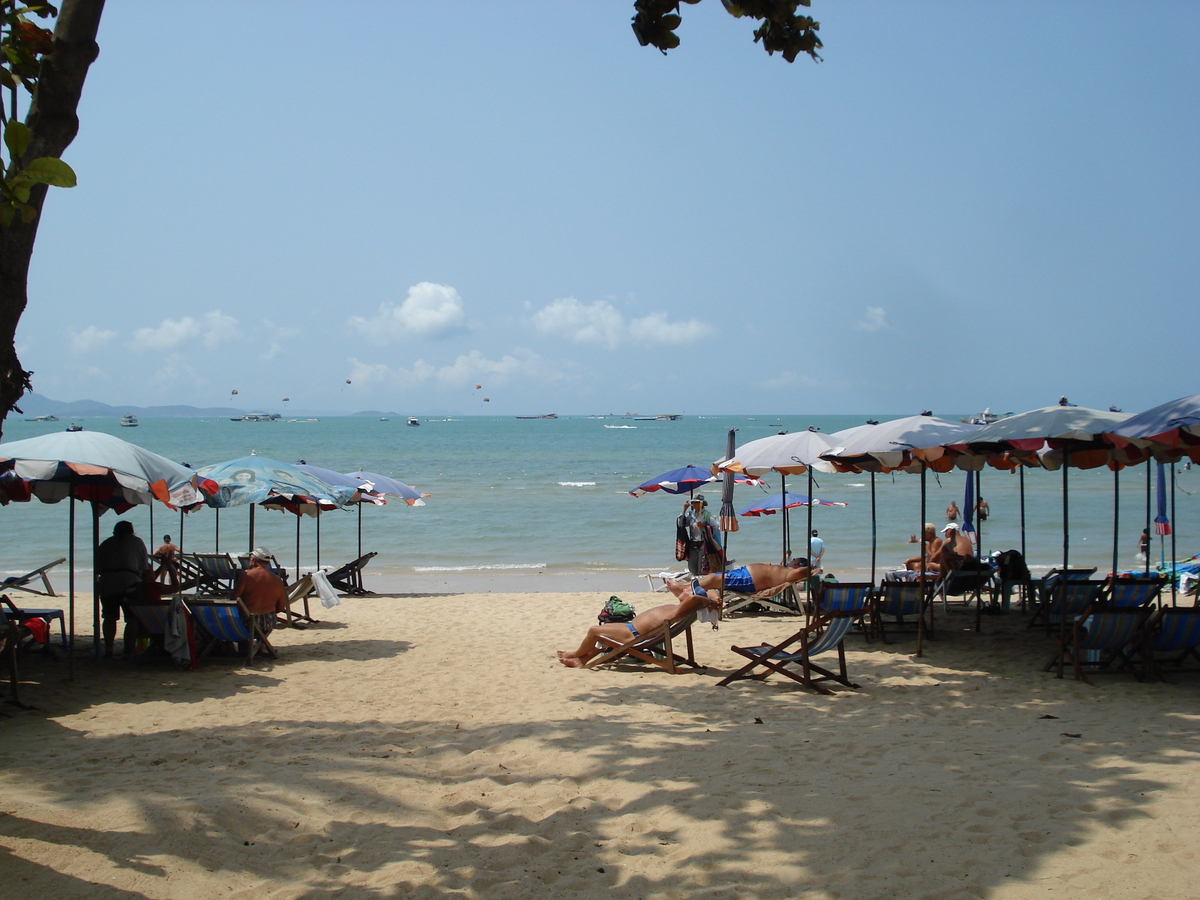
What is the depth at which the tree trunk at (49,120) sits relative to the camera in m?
2.95

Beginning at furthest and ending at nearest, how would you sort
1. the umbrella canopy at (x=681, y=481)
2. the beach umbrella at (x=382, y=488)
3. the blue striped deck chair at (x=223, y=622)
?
the beach umbrella at (x=382, y=488)
the umbrella canopy at (x=681, y=481)
the blue striped deck chair at (x=223, y=622)

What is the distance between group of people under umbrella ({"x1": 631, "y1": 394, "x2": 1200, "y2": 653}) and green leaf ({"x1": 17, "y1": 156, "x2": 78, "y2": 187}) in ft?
20.4

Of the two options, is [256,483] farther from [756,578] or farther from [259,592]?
[756,578]

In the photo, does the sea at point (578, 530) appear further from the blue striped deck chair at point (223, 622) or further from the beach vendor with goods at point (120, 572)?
the blue striped deck chair at point (223, 622)

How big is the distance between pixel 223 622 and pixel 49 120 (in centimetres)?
521

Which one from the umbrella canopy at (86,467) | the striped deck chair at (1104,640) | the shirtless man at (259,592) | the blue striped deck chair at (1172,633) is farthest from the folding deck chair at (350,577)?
the blue striped deck chair at (1172,633)

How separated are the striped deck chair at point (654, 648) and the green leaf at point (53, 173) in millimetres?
5666

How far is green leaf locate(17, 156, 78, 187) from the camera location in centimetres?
228

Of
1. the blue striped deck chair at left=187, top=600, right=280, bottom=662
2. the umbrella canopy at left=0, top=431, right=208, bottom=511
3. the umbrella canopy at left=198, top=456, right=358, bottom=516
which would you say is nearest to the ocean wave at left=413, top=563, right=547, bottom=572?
the umbrella canopy at left=198, top=456, right=358, bottom=516

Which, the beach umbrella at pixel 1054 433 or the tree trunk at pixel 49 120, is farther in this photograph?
the beach umbrella at pixel 1054 433

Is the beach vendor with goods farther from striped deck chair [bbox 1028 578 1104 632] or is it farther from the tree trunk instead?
striped deck chair [bbox 1028 578 1104 632]

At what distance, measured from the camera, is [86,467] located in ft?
20.6

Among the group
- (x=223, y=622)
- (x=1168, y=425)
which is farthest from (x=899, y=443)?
(x=223, y=622)

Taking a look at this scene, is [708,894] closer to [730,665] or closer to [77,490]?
[730,665]
